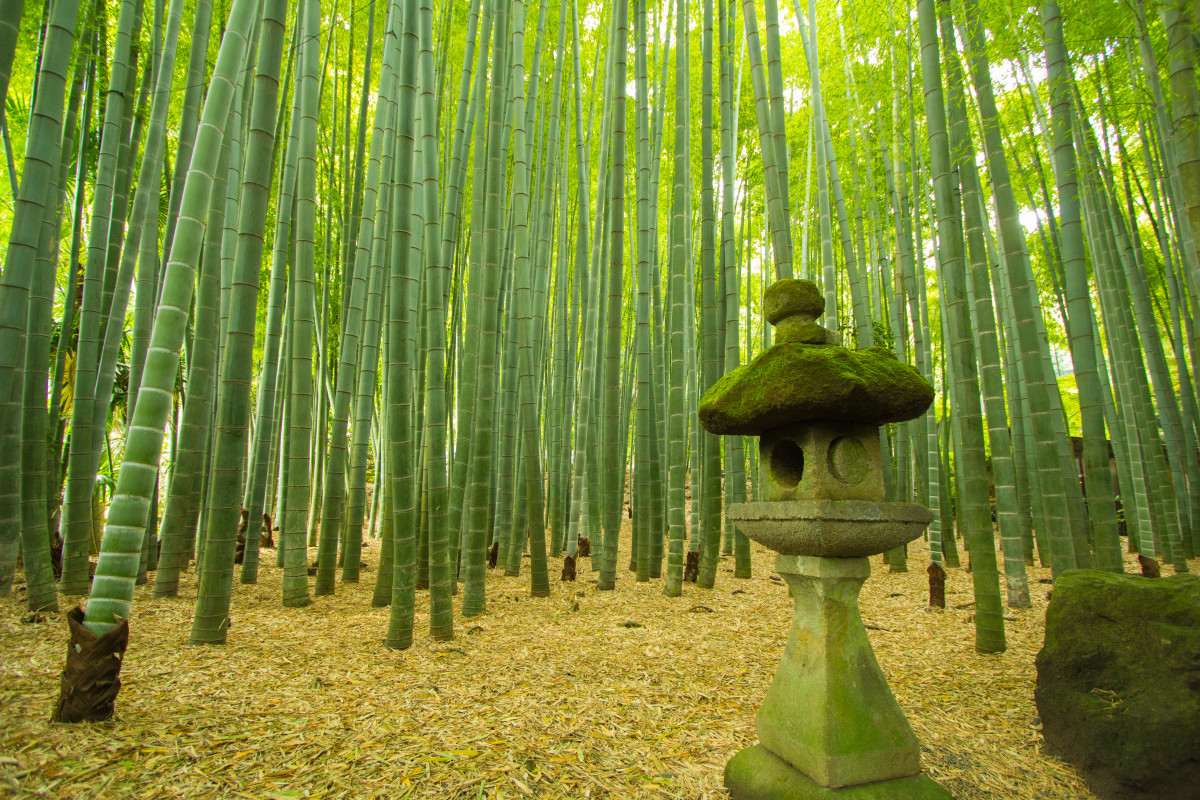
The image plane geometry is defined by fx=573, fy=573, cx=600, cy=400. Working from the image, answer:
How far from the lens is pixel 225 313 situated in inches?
136

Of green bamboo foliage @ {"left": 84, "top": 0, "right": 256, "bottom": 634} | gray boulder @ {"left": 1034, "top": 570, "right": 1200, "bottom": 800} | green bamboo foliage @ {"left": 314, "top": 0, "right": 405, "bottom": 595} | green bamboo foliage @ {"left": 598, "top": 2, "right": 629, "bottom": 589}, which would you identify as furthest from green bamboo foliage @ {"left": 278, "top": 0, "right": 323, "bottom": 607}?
gray boulder @ {"left": 1034, "top": 570, "right": 1200, "bottom": 800}

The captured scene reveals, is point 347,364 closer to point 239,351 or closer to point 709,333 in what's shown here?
point 239,351

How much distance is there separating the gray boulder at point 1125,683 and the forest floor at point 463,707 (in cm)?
14

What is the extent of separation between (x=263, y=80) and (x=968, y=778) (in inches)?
135

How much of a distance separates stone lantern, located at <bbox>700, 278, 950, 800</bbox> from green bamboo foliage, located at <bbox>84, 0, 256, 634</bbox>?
180 centimetres

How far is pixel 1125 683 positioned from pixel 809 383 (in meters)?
1.39

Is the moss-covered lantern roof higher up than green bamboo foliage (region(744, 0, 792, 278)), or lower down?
lower down

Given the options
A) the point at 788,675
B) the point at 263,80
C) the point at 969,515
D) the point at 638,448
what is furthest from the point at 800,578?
the point at 263,80

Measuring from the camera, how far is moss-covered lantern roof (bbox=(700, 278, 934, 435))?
1.53 m

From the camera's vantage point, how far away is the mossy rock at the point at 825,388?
1.52 m

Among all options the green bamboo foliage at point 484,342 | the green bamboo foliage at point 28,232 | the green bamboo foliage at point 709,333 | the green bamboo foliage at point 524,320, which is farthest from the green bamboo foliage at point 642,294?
the green bamboo foliage at point 28,232

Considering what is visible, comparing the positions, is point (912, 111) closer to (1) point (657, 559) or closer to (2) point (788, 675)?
(1) point (657, 559)

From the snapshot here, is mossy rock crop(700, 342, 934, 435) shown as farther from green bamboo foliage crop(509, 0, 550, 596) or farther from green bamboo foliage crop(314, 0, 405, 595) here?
green bamboo foliage crop(314, 0, 405, 595)

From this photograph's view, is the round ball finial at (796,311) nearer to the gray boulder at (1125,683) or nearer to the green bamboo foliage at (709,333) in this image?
the gray boulder at (1125,683)
